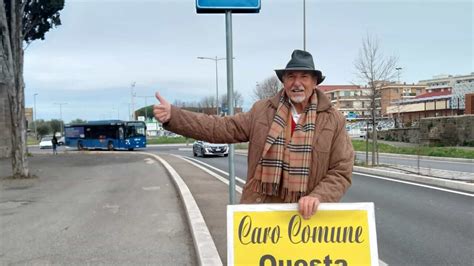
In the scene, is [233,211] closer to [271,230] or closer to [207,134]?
[271,230]

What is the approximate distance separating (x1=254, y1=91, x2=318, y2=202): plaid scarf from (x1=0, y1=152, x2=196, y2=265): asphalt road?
278cm

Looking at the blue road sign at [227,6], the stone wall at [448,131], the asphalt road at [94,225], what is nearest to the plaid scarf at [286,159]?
the blue road sign at [227,6]

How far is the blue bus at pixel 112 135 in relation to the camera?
136ft

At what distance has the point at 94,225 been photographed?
24.1ft

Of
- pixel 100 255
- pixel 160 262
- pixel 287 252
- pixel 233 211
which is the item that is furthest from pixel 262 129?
pixel 100 255

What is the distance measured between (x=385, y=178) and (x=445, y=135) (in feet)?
67.0

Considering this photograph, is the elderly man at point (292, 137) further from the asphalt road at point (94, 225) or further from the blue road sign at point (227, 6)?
the asphalt road at point (94, 225)

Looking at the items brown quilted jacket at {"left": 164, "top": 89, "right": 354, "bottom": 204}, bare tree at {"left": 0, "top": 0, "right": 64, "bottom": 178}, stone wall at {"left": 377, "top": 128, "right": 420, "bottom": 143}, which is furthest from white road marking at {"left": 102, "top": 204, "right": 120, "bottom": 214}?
stone wall at {"left": 377, "top": 128, "right": 420, "bottom": 143}

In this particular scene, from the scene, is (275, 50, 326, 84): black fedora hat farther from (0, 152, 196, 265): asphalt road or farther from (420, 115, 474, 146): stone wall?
(420, 115, 474, 146): stone wall

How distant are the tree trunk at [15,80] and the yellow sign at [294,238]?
46.5ft

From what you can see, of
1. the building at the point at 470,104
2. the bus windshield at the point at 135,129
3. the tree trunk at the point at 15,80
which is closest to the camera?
the tree trunk at the point at 15,80

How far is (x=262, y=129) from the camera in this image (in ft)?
9.45

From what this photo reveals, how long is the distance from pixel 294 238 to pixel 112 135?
4090 centimetres

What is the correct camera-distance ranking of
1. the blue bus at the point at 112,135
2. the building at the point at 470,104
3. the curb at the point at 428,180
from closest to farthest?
the curb at the point at 428,180 < the building at the point at 470,104 < the blue bus at the point at 112,135
